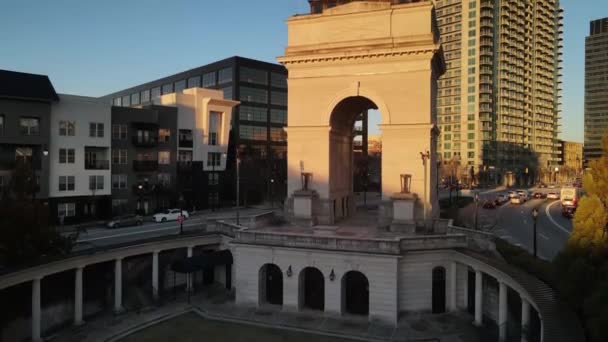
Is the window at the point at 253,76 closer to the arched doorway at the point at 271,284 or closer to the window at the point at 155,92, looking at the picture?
the window at the point at 155,92

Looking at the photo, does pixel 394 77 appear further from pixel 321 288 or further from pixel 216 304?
pixel 216 304

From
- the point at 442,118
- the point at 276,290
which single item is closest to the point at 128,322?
the point at 276,290

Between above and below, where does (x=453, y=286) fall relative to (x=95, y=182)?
below

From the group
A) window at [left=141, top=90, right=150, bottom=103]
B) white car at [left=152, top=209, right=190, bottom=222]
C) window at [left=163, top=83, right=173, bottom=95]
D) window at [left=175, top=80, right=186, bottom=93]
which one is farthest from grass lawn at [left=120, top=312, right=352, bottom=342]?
window at [left=141, top=90, right=150, bottom=103]

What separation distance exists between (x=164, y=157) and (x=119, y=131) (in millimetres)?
7216

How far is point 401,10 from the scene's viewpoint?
1350 inches

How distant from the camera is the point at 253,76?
86.4 m

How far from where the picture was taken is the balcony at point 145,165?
181 feet

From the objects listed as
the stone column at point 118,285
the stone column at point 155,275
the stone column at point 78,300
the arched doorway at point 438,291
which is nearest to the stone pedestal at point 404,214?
the arched doorway at point 438,291

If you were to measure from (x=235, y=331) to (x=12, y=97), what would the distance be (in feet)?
117

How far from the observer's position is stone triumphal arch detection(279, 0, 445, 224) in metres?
33.6

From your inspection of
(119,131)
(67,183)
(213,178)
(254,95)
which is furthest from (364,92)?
(254,95)

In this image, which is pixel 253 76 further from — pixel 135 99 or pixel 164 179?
pixel 135 99

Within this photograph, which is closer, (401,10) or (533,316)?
(533,316)
